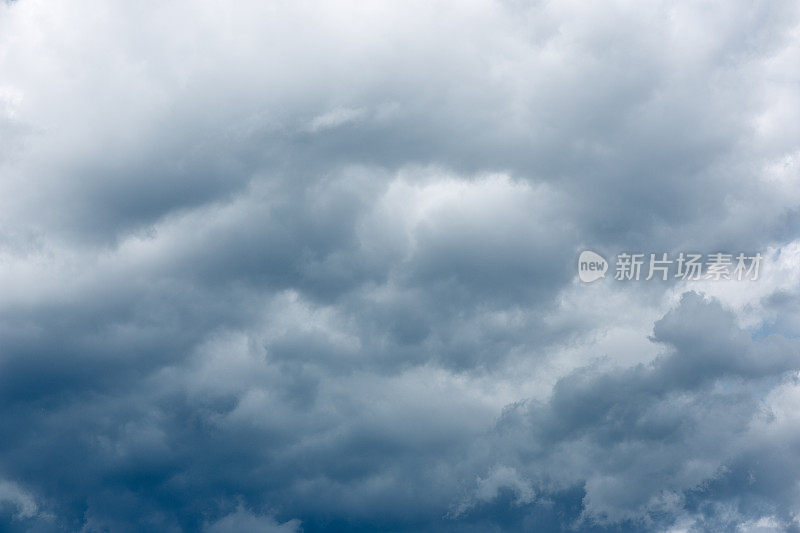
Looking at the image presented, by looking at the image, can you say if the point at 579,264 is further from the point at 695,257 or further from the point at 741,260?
the point at 741,260

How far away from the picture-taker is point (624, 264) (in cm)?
13538

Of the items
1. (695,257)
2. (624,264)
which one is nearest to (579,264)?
(624,264)

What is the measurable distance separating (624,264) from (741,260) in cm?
3069

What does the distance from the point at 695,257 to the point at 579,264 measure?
102ft

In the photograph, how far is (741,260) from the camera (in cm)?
13188

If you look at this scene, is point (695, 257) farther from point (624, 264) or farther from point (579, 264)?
point (579, 264)

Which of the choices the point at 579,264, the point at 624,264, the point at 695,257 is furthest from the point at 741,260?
the point at 579,264

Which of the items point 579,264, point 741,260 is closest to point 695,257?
point 741,260

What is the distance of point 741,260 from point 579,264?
43.8m

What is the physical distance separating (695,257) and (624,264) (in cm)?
1823

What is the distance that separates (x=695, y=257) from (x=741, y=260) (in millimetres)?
12725

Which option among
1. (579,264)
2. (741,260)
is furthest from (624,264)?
(741,260)

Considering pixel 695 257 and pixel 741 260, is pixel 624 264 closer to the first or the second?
pixel 695 257

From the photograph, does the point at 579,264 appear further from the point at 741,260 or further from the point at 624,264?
the point at 741,260
